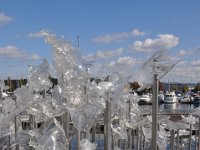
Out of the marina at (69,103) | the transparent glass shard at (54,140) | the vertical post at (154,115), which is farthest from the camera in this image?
the transparent glass shard at (54,140)

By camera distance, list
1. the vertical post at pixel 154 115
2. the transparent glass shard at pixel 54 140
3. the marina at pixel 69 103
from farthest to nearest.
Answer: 1. the transparent glass shard at pixel 54 140
2. the marina at pixel 69 103
3. the vertical post at pixel 154 115

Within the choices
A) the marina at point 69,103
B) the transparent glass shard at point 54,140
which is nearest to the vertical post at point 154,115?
the marina at point 69,103

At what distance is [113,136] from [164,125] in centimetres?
119

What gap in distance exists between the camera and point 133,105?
20.5 feet

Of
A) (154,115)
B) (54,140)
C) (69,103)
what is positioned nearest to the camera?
(154,115)

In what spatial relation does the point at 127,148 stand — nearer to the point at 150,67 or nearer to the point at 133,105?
the point at 133,105

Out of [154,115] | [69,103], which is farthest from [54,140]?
[154,115]

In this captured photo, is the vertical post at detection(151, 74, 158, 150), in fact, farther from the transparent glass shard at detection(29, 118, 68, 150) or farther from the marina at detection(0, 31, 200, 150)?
the transparent glass shard at detection(29, 118, 68, 150)

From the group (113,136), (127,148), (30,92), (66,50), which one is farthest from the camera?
(127,148)

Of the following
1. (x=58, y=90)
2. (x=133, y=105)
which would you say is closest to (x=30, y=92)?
(x=58, y=90)

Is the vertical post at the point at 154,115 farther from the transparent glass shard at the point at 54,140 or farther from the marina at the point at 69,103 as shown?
the transparent glass shard at the point at 54,140

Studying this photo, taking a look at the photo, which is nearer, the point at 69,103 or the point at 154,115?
the point at 154,115

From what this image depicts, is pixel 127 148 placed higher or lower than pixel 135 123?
lower

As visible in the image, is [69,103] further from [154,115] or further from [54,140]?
[154,115]
